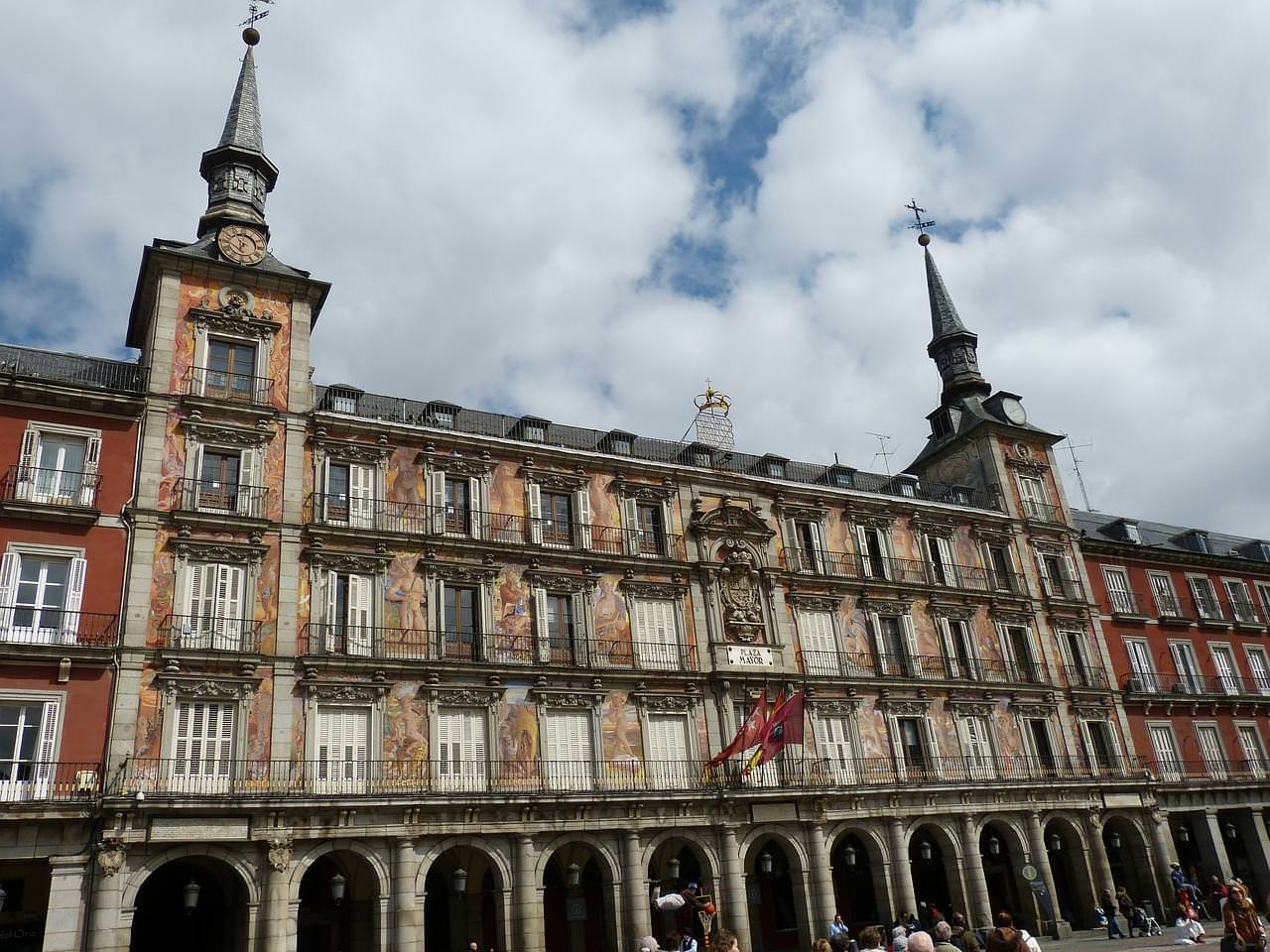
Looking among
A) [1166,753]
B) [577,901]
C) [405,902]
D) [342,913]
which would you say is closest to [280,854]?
[405,902]

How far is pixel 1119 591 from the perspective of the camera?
48.4 m

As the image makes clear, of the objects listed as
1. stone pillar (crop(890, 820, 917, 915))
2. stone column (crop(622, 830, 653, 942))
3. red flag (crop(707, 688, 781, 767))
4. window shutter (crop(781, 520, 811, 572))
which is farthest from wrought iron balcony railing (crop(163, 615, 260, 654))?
stone pillar (crop(890, 820, 917, 915))

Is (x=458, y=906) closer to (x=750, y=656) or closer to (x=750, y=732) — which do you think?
(x=750, y=732)

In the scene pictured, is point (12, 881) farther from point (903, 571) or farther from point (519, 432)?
point (903, 571)

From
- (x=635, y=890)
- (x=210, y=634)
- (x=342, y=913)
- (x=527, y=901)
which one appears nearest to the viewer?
(x=210, y=634)

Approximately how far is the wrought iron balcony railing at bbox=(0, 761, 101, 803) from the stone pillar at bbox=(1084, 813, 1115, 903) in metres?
35.6

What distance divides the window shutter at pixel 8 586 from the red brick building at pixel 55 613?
0.03 metres

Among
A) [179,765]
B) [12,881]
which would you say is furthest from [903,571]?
[12,881]

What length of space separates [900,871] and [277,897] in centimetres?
2128

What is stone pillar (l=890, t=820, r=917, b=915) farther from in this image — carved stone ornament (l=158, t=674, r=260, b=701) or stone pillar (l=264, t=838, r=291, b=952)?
carved stone ornament (l=158, t=674, r=260, b=701)

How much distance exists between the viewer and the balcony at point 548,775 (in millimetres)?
26734

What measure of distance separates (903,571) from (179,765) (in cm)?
2830

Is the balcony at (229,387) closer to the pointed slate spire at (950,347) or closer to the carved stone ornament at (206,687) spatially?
the carved stone ornament at (206,687)

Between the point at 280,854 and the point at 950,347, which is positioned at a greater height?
the point at 950,347
